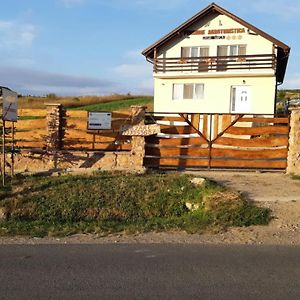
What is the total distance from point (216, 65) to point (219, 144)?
16.2 m

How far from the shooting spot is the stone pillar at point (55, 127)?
53.1ft

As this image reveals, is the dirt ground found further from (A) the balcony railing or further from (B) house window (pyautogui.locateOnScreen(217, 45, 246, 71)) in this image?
(B) house window (pyautogui.locateOnScreen(217, 45, 246, 71))

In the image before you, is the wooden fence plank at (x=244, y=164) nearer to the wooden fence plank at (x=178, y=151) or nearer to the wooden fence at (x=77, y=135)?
the wooden fence plank at (x=178, y=151)

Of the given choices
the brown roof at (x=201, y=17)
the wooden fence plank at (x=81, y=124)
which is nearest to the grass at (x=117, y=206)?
the wooden fence plank at (x=81, y=124)

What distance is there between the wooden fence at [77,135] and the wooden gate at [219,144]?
1.68 meters

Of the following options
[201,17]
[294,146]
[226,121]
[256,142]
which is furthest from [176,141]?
[201,17]

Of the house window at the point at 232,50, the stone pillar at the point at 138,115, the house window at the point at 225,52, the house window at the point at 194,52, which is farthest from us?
the house window at the point at 194,52

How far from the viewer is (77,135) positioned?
16750 mm

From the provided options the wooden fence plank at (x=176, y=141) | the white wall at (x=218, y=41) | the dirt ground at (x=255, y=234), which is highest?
the white wall at (x=218, y=41)

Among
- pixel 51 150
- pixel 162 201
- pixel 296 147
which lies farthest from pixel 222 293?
pixel 51 150

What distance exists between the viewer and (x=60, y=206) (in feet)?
35.1

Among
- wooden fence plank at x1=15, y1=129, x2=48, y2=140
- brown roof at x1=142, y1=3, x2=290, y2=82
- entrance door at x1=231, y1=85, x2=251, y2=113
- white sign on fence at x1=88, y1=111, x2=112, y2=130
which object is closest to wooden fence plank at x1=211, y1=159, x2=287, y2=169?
white sign on fence at x1=88, y1=111, x2=112, y2=130

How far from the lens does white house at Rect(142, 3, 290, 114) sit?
29.4m

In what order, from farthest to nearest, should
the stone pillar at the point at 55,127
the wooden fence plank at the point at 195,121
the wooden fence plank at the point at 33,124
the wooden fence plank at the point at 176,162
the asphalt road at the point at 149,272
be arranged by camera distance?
1. the wooden fence plank at the point at 33,124
2. the stone pillar at the point at 55,127
3. the wooden fence plank at the point at 195,121
4. the wooden fence plank at the point at 176,162
5. the asphalt road at the point at 149,272
